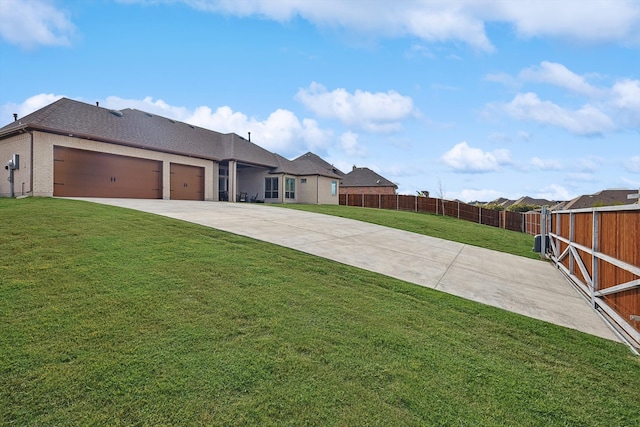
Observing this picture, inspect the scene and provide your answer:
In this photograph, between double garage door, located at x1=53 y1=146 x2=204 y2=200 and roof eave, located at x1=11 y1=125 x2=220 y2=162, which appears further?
double garage door, located at x1=53 y1=146 x2=204 y2=200

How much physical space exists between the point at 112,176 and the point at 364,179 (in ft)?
108

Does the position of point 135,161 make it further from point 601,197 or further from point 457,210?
point 601,197

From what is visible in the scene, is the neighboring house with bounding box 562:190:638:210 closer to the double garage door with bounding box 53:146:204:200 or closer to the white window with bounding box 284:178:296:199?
the white window with bounding box 284:178:296:199

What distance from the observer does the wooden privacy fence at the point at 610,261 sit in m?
4.60

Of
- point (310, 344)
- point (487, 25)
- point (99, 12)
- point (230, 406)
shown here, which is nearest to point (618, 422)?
point (310, 344)

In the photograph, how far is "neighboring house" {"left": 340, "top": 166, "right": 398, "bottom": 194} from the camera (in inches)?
1737

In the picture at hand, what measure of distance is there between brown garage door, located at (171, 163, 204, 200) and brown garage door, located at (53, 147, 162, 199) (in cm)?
97

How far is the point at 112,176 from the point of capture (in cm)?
1775

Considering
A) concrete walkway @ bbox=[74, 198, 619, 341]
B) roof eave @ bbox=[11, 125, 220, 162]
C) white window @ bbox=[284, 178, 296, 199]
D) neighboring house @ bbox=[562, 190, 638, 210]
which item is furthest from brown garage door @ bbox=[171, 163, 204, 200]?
neighboring house @ bbox=[562, 190, 638, 210]

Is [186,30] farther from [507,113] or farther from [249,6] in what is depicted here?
[507,113]

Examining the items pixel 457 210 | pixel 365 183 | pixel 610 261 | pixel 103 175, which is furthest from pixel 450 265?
pixel 365 183

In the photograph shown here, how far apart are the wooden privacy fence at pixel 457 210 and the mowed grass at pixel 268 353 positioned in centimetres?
2054

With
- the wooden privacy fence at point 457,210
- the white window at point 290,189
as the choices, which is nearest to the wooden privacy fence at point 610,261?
the wooden privacy fence at point 457,210

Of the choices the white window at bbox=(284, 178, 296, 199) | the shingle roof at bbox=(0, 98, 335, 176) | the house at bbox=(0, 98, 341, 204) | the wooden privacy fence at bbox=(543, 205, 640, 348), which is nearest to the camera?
the wooden privacy fence at bbox=(543, 205, 640, 348)
